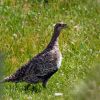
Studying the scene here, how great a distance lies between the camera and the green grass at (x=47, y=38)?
31.0ft

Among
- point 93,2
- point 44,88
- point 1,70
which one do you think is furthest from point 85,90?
point 44,88

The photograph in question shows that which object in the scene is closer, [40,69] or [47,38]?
[40,69]

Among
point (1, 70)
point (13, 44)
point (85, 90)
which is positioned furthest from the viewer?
point (13, 44)

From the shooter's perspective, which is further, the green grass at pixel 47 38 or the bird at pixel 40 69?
the bird at pixel 40 69

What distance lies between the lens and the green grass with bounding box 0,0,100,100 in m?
9.46

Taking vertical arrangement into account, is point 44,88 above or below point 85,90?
below

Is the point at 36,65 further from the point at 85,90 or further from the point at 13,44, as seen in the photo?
the point at 85,90

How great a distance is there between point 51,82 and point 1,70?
23.7 ft

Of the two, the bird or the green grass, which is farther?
the bird

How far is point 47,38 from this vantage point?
12.3 meters

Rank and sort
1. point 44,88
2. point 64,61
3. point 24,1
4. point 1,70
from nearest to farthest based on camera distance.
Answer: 1. point 1,70
2. point 44,88
3. point 64,61
4. point 24,1

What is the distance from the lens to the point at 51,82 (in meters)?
9.95

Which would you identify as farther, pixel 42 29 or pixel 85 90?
pixel 42 29

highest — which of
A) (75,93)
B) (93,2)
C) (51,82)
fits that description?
(93,2)
